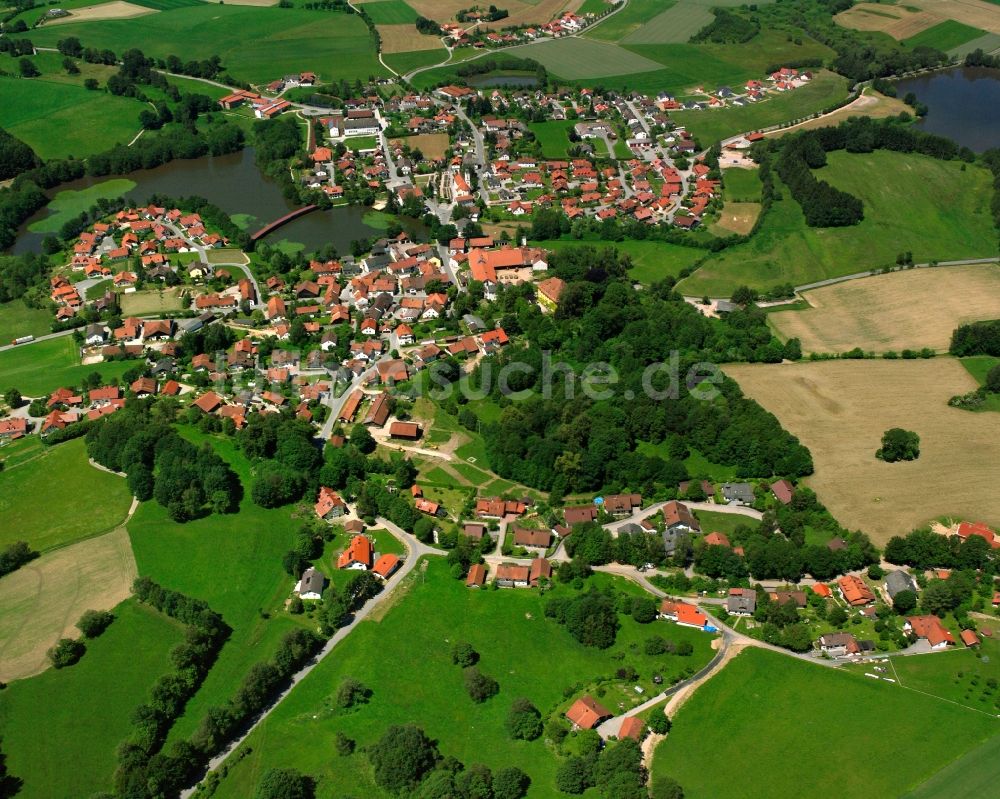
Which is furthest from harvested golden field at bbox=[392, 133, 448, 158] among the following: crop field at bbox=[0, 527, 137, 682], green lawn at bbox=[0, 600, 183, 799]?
green lawn at bbox=[0, 600, 183, 799]

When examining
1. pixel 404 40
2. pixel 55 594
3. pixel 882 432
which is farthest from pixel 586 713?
pixel 404 40

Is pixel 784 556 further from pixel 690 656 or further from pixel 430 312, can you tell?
pixel 430 312

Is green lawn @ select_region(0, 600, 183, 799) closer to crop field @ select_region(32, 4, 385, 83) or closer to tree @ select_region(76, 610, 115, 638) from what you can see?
tree @ select_region(76, 610, 115, 638)

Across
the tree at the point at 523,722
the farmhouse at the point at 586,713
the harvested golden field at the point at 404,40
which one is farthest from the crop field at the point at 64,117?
the farmhouse at the point at 586,713

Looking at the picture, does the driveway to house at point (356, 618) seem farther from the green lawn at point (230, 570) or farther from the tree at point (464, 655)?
the tree at point (464, 655)

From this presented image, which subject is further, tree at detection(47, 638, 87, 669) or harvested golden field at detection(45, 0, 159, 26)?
harvested golden field at detection(45, 0, 159, 26)

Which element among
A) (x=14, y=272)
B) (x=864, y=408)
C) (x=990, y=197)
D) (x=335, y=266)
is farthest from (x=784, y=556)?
(x=14, y=272)

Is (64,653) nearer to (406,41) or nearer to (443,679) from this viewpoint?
(443,679)
